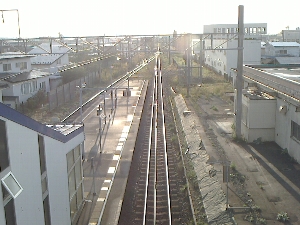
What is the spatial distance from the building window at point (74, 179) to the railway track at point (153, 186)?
3.05 ft

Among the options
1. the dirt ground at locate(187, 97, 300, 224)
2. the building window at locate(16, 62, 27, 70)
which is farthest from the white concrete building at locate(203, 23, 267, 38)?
the dirt ground at locate(187, 97, 300, 224)

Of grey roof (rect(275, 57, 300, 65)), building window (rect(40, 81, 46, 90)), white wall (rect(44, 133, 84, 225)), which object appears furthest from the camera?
grey roof (rect(275, 57, 300, 65))

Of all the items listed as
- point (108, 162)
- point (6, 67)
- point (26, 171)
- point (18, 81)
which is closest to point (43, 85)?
point (6, 67)

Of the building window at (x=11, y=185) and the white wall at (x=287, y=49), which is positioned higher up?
the white wall at (x=287, y=49)

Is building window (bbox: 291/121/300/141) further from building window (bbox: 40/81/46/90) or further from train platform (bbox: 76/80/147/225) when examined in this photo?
building window (bbox: 40/81/46/90)

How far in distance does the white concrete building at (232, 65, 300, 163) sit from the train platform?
4.00m

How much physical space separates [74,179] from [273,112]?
23.5 feet

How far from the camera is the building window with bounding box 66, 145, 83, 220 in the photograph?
7.00 m

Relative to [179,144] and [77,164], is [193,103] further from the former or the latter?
[77,164]

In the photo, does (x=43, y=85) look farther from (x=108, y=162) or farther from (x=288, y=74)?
(x=288, y=74)

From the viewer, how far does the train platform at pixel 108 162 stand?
7823 millimetres

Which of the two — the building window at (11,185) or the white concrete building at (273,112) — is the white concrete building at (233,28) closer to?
the white concrete building at (273,112)

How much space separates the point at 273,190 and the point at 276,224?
1667mm

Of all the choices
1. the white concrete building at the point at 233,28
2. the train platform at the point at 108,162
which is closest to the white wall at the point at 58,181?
the train platform at the point at 108,162
